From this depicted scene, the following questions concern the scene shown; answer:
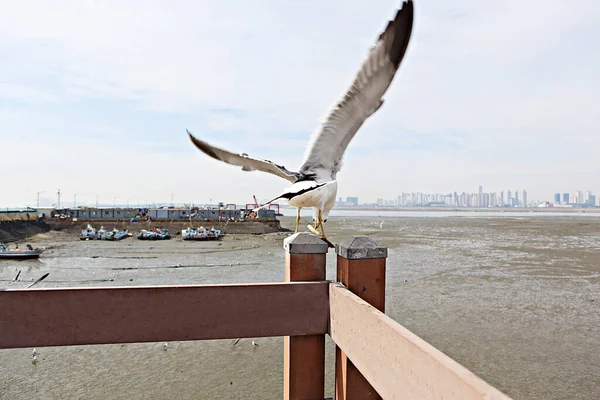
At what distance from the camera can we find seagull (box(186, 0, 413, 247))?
3.54m

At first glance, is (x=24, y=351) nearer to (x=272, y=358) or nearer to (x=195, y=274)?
(x=272, y=358)

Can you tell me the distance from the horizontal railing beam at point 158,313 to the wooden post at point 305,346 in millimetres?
A: 142

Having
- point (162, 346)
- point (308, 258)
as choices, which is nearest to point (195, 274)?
point (162, 346)

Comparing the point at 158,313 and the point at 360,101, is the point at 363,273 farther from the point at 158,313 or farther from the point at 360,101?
the point at 360,101

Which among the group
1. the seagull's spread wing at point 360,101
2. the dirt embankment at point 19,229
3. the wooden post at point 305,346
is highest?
the seagull's spread wing at point 360,101

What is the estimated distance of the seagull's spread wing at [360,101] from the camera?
3518mm

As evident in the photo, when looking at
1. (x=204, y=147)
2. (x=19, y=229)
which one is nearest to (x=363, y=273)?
(x=204, y=147)

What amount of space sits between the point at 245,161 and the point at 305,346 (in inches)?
82.3

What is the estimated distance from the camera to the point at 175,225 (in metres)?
47.9

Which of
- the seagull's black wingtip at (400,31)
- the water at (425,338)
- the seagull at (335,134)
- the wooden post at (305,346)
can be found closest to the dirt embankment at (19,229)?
the water at (425,338)

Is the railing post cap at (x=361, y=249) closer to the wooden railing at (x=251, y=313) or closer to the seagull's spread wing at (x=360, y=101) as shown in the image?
the wooden railing at (x=251, y=313)

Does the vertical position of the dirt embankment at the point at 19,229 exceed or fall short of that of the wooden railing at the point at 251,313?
it falls short

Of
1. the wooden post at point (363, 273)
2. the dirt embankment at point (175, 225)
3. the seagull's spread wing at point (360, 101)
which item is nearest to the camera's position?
the wooden post at point (363, 273)

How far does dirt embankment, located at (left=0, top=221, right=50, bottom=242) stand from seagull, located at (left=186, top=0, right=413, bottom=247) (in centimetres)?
3736
